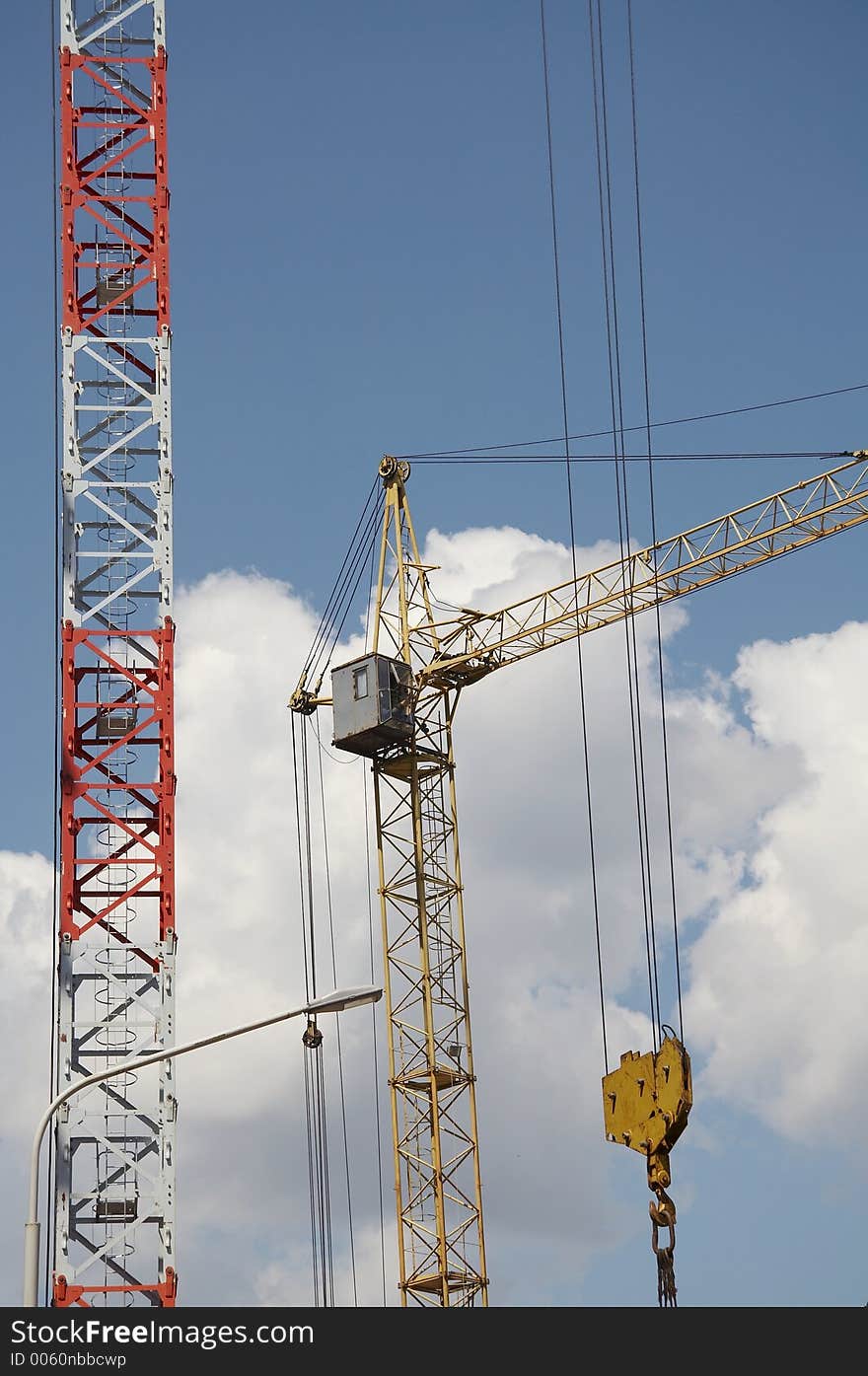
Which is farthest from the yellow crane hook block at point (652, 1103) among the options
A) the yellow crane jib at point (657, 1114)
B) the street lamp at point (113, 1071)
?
the street lamp at point (113, 1071)

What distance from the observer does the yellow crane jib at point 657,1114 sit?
45312 millimetres

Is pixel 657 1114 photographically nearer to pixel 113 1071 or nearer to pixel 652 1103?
pixel 652 1103

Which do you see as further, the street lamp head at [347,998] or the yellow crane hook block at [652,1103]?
the yellow crane hook block at [652,1103]

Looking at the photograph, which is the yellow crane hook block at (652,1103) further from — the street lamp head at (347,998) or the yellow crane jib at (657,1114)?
the street lamp head at (347,998)

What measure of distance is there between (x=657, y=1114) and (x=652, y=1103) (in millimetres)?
257

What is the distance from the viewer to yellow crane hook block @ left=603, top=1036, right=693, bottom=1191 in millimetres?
45281

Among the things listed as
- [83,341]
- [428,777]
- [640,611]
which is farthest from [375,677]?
[83,341]

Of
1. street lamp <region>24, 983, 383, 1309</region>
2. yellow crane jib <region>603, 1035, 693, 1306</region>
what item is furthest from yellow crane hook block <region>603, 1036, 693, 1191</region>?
street lamp <region>24, 983, 383, 1309</region>

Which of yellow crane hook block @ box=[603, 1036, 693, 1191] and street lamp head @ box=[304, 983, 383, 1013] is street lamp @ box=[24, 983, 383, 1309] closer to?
street lamp head @ box=[304, 983, 383, 1013]
